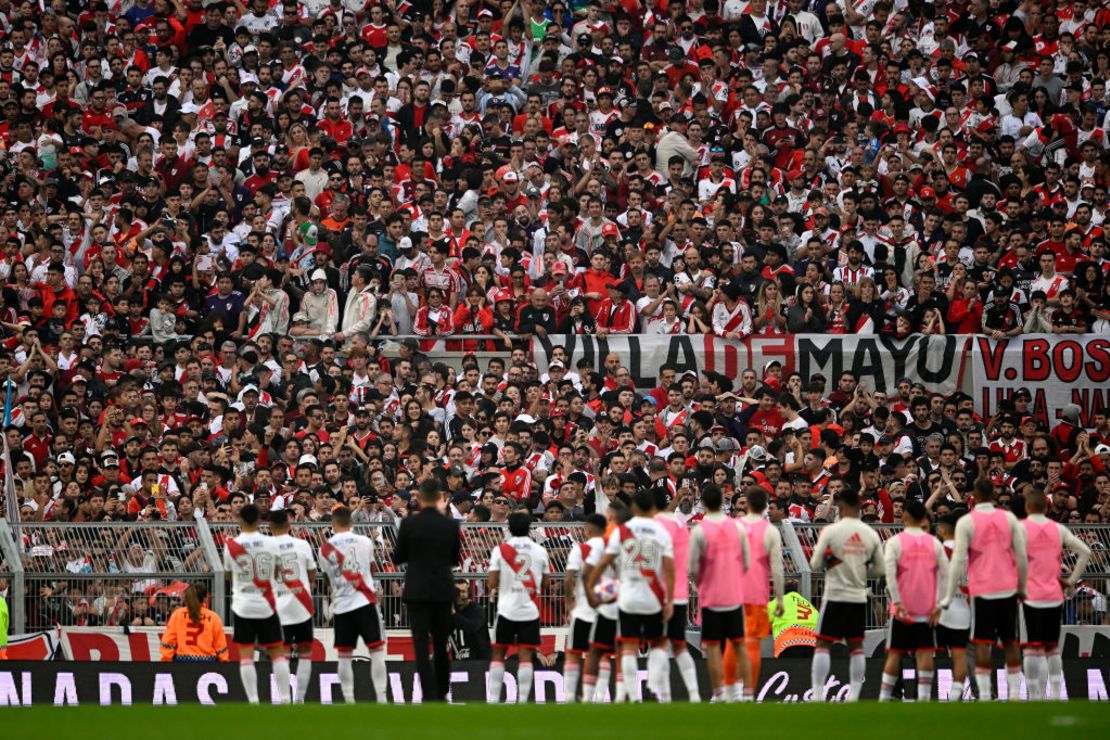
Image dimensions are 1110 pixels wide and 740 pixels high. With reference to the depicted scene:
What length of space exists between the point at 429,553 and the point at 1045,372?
1102 centimetres

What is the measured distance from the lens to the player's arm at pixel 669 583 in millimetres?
14273

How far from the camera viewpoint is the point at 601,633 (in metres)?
15.1

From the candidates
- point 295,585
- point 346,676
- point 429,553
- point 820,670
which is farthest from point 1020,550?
point 295,585

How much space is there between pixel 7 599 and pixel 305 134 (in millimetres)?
9883

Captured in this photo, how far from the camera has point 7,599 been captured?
59.0 ft

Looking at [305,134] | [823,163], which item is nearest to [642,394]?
[823,163]

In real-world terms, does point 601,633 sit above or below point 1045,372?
below

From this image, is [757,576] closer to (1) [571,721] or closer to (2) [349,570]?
(2) [349,570]

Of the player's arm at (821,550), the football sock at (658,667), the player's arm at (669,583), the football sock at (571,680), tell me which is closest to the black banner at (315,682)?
the football sock at (571,680)

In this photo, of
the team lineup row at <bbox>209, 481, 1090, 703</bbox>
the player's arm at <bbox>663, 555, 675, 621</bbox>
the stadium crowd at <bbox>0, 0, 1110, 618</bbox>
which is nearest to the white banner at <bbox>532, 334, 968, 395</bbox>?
the stadium crowd at <bbox>0, 0, 1110, 618</bbox>

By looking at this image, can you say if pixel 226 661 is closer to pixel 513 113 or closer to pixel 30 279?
pixel 30 279

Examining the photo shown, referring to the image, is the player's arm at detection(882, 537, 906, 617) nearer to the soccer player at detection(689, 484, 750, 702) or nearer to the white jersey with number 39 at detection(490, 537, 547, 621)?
the soccer player at detection(689, 484, 750, 702)

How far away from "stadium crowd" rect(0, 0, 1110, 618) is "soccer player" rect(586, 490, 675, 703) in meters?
4.47

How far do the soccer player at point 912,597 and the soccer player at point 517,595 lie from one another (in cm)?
327
